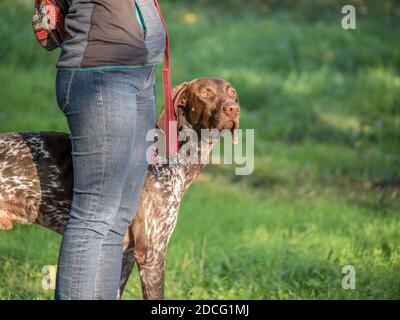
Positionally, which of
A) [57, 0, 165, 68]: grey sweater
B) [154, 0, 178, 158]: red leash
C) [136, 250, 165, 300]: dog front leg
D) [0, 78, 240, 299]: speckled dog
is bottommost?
[136, 250, 165, 300]: dog front leg

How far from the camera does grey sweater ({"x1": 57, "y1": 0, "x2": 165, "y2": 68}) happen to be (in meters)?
3.52

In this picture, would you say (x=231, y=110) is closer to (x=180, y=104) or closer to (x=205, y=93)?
(x=205, y=93)

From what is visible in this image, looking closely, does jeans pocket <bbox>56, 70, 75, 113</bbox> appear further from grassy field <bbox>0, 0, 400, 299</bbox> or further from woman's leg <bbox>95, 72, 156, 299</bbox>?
grassy field <bbox>0, 0, 400, 299</bbox>

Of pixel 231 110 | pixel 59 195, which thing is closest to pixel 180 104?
pixel 231 110

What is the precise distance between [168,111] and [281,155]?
6.40m

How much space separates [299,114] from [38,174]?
8.37 m

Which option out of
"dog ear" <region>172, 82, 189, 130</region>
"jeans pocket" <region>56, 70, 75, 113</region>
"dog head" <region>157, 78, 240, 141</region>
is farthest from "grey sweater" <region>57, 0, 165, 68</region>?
"dog ear" <region>172, 82, 189, 130</region>

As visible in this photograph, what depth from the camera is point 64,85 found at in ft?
11.7

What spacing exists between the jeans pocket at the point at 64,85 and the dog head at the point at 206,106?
3.96ft

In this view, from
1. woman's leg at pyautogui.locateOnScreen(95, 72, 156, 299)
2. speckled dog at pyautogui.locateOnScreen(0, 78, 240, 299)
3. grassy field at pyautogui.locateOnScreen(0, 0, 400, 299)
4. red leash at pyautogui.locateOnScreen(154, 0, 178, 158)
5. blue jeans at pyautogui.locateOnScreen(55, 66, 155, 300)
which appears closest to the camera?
blue jeans at pyautogui.locateOnScreen(55, 66, 155, 300)

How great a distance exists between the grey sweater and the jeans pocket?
1.3 inches

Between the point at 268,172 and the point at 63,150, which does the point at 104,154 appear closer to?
the point at 63,150

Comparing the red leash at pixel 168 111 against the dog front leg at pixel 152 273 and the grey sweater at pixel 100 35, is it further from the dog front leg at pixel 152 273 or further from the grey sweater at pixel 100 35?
the dog front leg at pixel 152 273

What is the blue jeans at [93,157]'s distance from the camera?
351cm
